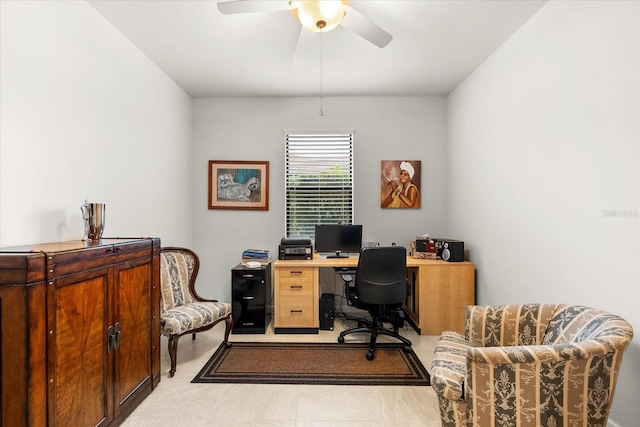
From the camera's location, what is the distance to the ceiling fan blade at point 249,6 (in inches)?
73.2

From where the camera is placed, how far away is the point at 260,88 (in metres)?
3.81

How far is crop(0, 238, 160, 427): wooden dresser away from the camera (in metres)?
1.30

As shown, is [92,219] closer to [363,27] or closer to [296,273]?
[296,273]

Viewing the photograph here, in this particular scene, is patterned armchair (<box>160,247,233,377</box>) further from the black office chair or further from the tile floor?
the black office chair

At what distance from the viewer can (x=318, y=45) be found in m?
2.82

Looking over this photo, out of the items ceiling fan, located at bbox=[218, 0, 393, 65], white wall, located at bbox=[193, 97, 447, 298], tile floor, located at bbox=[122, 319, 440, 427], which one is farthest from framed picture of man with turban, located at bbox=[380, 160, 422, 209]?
tile floor, located at bbox=[122, 319, 440, 427]

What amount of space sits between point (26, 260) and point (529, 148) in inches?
127

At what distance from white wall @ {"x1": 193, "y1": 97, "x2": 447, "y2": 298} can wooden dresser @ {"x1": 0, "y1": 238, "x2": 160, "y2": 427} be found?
1782 millimetres

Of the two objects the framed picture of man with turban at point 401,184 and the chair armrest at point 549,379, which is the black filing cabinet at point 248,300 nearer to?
the framed picture of man with turban at point 401,184

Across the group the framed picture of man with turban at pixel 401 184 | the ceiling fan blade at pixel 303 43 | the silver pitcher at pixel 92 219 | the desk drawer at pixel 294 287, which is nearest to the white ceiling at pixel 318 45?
the ceiling fan blade at pixel 303 43

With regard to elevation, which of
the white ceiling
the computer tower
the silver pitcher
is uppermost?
the white ceiling

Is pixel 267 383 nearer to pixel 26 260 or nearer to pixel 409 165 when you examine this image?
pixel 26 260

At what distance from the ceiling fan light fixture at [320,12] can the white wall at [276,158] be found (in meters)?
2.12

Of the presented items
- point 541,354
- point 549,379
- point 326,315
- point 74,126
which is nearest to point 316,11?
point 74,126
